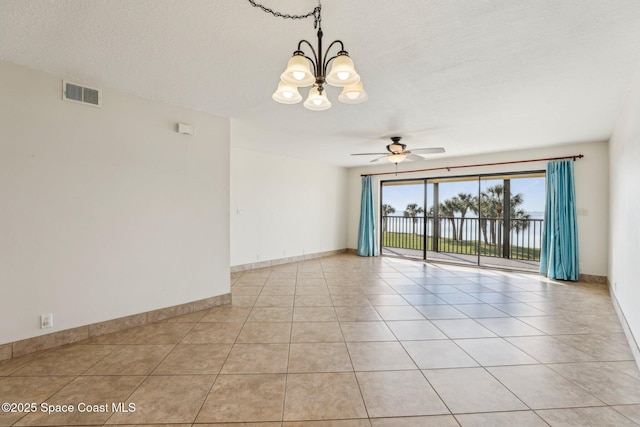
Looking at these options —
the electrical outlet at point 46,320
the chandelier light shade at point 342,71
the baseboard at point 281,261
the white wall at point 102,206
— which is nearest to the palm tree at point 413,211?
the baseboard at point 281,261

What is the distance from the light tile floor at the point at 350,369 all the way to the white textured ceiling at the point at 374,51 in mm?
2553

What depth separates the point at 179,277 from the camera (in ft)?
11.4

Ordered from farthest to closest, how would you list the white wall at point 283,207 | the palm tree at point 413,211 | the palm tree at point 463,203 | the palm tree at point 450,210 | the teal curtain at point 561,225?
the palm tree at point 413,211, the palm tree at point 450,210, the palm tree at point 463,203, the white wall at point 283,207, the teal curtain at point 561,225

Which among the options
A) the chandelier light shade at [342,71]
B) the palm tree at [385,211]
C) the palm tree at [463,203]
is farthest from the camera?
the palm tree at [385,211]

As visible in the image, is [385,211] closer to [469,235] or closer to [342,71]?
[469,235]

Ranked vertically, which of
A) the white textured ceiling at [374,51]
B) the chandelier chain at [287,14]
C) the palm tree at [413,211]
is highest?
the white textured ceiling at [374,51]

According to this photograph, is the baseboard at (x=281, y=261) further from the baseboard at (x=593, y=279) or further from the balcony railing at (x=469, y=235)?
the baseboard at (x=593, y=279)

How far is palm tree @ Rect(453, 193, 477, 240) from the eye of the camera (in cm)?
767

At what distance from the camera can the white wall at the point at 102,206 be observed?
247 cm

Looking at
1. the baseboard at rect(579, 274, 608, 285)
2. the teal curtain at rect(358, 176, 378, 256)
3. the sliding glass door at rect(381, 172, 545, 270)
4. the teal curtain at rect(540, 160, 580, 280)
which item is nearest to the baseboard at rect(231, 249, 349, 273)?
the teal curtain at rect(358, 176, 378, 256)

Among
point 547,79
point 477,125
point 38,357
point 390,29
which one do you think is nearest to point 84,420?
point 38,357

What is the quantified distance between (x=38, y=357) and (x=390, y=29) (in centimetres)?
392

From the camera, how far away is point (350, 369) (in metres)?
Result: 2.29

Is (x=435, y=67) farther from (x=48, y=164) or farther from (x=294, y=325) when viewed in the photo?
(x=48, y=164)
